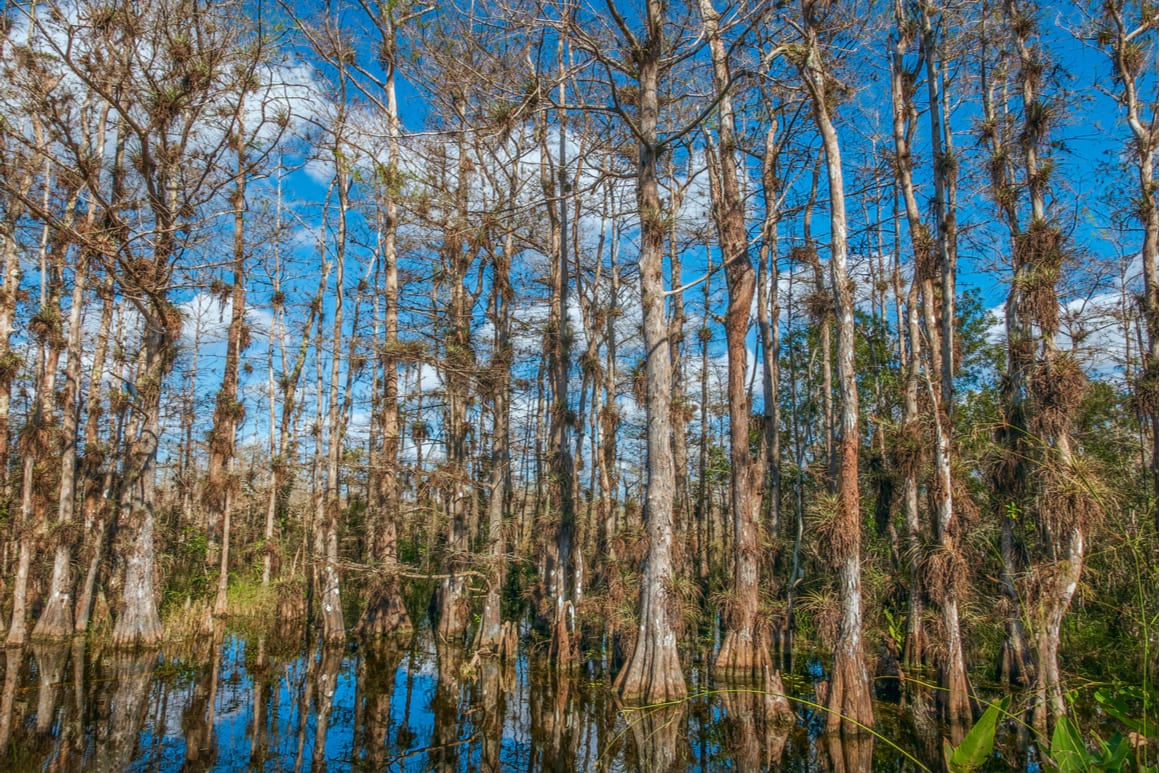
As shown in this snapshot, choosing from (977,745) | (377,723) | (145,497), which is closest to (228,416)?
(145,497)

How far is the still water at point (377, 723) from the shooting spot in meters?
7.09

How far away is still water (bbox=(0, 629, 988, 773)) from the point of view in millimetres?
7090

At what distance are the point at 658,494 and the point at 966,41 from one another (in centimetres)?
981

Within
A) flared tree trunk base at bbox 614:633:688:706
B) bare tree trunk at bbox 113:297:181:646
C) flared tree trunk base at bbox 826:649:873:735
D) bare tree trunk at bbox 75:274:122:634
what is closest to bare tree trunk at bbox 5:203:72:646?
bare tree trunk at bbox 75:274:122:634

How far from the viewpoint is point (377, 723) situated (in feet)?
28.1

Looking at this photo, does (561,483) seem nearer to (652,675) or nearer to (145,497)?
(652,675)

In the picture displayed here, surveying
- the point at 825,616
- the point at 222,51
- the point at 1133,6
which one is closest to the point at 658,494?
the point at 825,616

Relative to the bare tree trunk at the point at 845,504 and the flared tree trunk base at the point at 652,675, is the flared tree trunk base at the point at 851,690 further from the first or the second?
the flared tree trunk base at the point at 652,675

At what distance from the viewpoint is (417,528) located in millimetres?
24922

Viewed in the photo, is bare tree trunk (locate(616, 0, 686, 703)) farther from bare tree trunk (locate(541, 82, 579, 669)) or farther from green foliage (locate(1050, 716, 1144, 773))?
green foliage (locate(1050, 716, 1144, 773))

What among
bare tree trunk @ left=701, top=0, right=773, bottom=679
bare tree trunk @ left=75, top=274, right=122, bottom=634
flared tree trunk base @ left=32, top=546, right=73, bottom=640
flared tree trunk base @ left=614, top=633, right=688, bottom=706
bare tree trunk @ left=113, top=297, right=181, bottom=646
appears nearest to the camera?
flared tree trunk base @ left=614, top=633, right=688, bottom=706

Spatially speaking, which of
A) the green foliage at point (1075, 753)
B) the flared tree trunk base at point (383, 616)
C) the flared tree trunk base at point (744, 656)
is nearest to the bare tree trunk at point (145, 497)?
the flared tree trunk base at point (383, 616)

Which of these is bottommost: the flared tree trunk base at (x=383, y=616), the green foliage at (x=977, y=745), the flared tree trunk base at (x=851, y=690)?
the flared tree trunk base at (x=383, y=616)

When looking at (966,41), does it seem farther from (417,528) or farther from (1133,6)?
(417,528)
